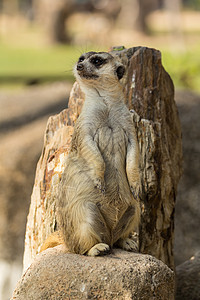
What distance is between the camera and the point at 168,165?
13.8 ft

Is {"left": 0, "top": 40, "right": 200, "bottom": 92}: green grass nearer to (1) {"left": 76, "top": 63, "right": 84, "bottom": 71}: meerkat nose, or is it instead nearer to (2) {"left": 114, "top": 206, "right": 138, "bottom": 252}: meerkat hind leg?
(1) {"left": 76, "top": 63, "right": 84, "bottom": 71}: meerkat nose

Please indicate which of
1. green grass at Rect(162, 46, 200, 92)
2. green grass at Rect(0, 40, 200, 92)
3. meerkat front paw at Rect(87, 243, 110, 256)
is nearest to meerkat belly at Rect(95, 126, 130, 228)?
meerkat front paw at Rect(87, 243, 110, 256)

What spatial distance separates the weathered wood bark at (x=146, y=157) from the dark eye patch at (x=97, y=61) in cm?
73

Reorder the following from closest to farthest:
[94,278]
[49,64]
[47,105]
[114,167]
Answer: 1. [94,278]
2. [114,167]
3. [47,105]
4. [49,64]

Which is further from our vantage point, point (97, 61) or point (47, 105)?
point (47, 105)

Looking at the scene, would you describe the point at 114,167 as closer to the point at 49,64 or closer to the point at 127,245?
the point at 127,245

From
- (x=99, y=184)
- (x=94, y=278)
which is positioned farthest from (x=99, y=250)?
(x=99, y=184)

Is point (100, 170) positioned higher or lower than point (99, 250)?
higher

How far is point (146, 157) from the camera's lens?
13.1 feet

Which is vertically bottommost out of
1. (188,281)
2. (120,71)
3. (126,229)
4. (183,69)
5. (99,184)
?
(188,281)

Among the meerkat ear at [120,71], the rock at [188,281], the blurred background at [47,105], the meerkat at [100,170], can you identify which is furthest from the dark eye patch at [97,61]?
the rock at [188,281]

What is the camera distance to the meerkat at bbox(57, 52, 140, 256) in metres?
3.20

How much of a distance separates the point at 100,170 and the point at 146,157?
886 millimetres

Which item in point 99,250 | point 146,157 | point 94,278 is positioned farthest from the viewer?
point 146,157
